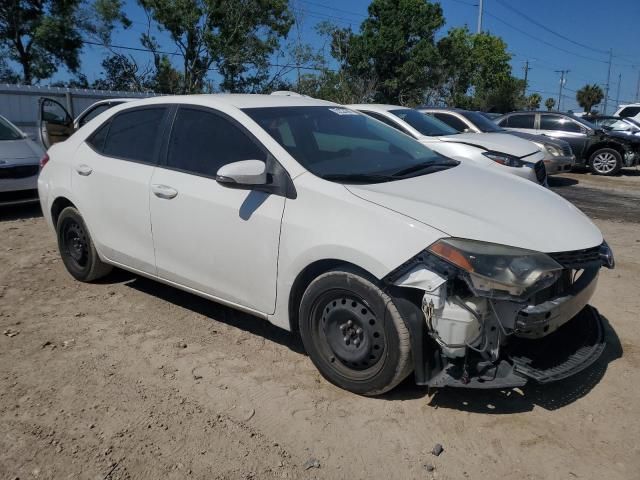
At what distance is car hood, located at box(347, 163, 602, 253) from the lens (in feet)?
8.87

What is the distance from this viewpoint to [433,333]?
263cm

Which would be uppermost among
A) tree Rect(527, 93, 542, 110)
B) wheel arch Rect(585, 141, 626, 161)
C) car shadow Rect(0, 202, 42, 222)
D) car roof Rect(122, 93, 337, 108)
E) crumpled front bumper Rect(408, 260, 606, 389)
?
tree Rect(527, 93, 542, 110)

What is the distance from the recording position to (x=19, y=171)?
7301 mm

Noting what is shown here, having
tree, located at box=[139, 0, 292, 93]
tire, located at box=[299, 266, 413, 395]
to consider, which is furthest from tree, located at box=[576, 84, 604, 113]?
tire, located at box=[299, 266, 413, 395]

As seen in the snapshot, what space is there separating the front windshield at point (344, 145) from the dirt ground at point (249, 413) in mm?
1263

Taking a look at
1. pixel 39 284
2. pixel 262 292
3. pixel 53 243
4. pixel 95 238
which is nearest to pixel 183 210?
pixel 262 292

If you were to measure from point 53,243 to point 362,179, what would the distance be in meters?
4.53

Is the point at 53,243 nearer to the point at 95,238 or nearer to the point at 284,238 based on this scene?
the point at 95,238

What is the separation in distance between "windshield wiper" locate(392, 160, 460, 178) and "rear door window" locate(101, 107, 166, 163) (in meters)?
1.81

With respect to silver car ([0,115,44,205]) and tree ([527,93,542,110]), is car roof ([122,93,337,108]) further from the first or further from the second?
tree ([527,93,542,110])

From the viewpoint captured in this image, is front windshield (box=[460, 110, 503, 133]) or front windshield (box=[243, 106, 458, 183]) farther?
front windshield (box=[460, 110, 503, 133])

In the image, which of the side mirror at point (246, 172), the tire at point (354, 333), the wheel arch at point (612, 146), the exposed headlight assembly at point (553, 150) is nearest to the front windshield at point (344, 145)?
the side mirror at point (246, 172)

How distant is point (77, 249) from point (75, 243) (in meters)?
0.06

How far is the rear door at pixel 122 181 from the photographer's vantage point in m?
3.91
